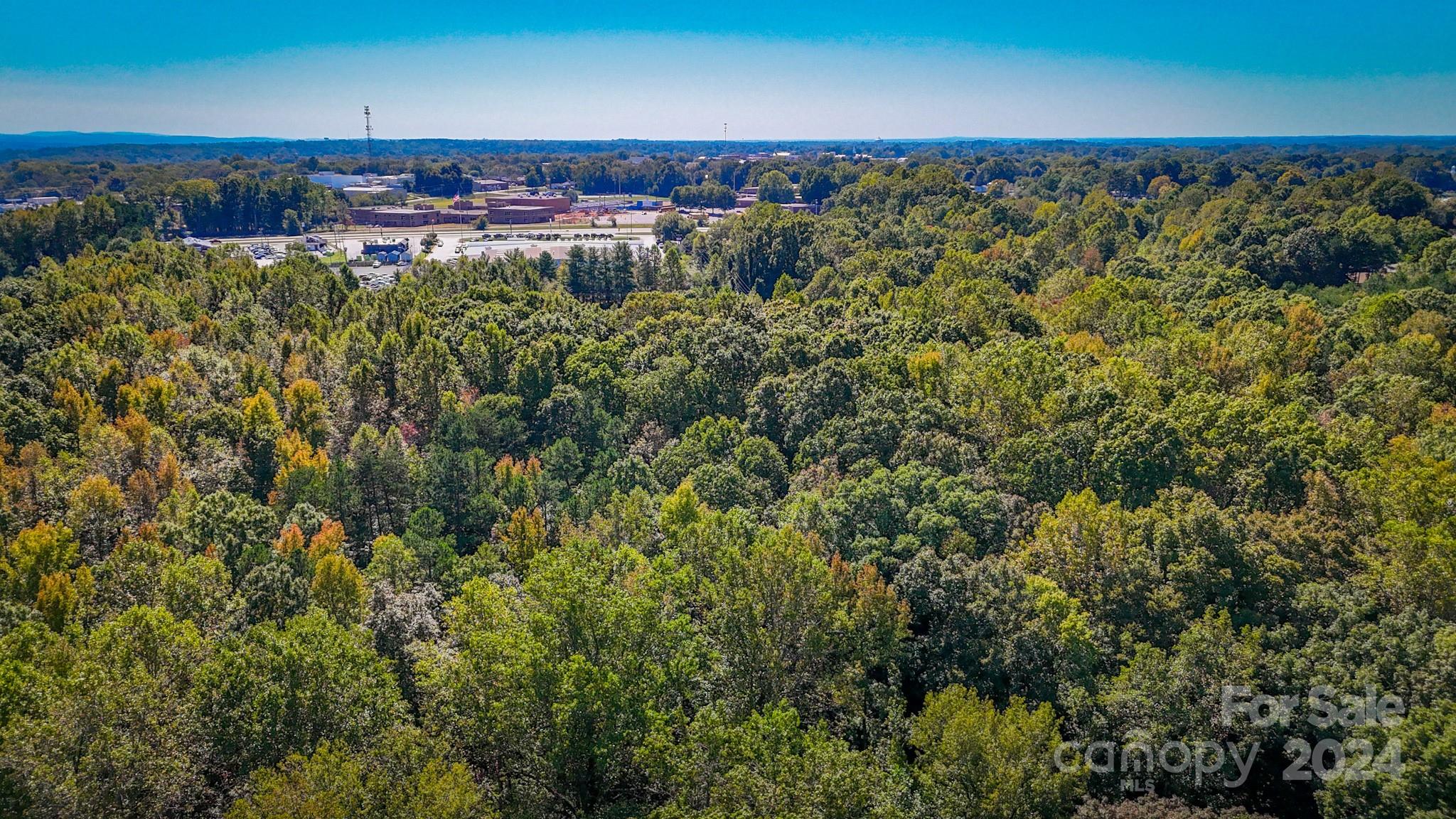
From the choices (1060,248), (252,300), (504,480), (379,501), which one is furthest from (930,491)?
(1060,248)

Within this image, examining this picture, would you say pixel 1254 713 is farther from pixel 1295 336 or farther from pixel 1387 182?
pixel 1387 182

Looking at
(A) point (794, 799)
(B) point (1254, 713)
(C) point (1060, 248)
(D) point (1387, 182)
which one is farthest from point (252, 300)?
(D) point (1387, 182)

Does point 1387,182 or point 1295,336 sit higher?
point 1387,182

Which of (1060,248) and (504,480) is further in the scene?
(1060,248)

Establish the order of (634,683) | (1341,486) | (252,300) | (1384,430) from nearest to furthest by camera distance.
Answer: (634,683), (1341,486), (1384,430), (252,300)

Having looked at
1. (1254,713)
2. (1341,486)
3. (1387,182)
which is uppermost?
(1387,182)

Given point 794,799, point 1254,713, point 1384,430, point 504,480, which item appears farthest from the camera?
point 504,480
